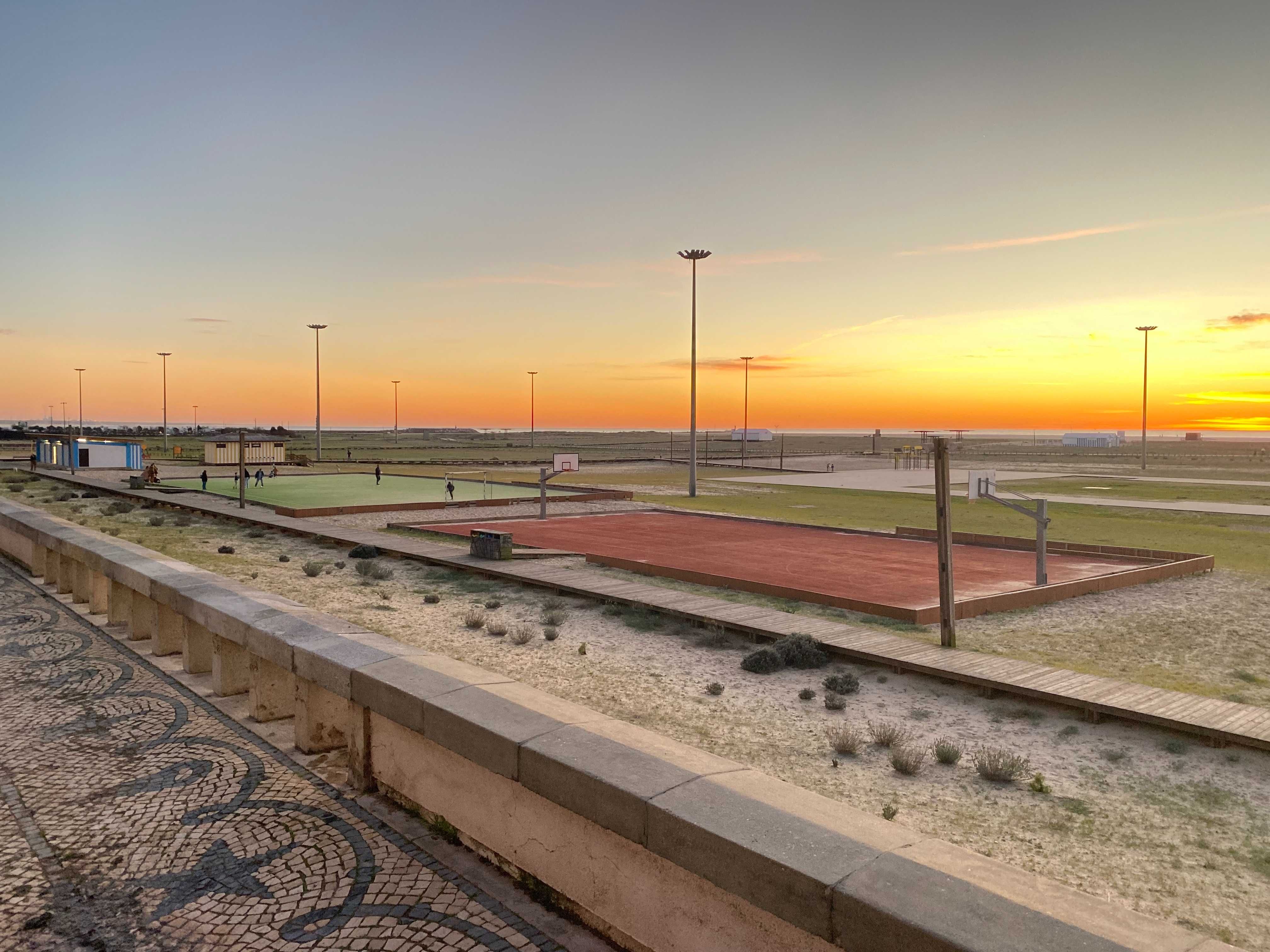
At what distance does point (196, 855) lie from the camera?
519 cm

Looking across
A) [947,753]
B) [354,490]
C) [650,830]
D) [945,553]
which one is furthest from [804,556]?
[354,490]

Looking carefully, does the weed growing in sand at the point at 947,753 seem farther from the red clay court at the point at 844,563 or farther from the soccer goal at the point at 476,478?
the soccer goal at the point at 476,478

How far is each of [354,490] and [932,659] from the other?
35.1m

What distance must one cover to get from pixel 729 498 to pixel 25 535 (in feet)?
93.9

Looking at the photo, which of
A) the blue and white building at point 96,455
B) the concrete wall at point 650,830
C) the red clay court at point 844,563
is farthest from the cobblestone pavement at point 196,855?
the blue and white building at point 96,455

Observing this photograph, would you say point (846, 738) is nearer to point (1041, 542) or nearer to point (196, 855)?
point (196, 855)

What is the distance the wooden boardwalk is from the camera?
884cm

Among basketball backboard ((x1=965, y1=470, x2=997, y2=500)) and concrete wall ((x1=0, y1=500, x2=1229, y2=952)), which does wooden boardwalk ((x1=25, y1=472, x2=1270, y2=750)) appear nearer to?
basketball backboard ((x1=965, y1=470, x2=997, y2=500))

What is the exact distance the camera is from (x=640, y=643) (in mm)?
12602

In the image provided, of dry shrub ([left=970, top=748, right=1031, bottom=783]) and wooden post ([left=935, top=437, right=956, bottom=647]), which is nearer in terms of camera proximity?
dry shrub ([left=970, top=748, right=1031, bottom=783])

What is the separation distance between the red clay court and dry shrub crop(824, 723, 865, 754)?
212 inches

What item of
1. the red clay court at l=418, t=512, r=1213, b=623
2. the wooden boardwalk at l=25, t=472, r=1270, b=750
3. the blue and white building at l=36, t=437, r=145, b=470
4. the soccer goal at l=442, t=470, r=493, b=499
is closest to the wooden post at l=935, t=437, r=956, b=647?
the wooden boardwalk at l=25, t=472, r=1270, b=750

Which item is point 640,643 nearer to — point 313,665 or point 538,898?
point 313,665

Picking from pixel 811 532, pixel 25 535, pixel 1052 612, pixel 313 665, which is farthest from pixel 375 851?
pixel 811 532
